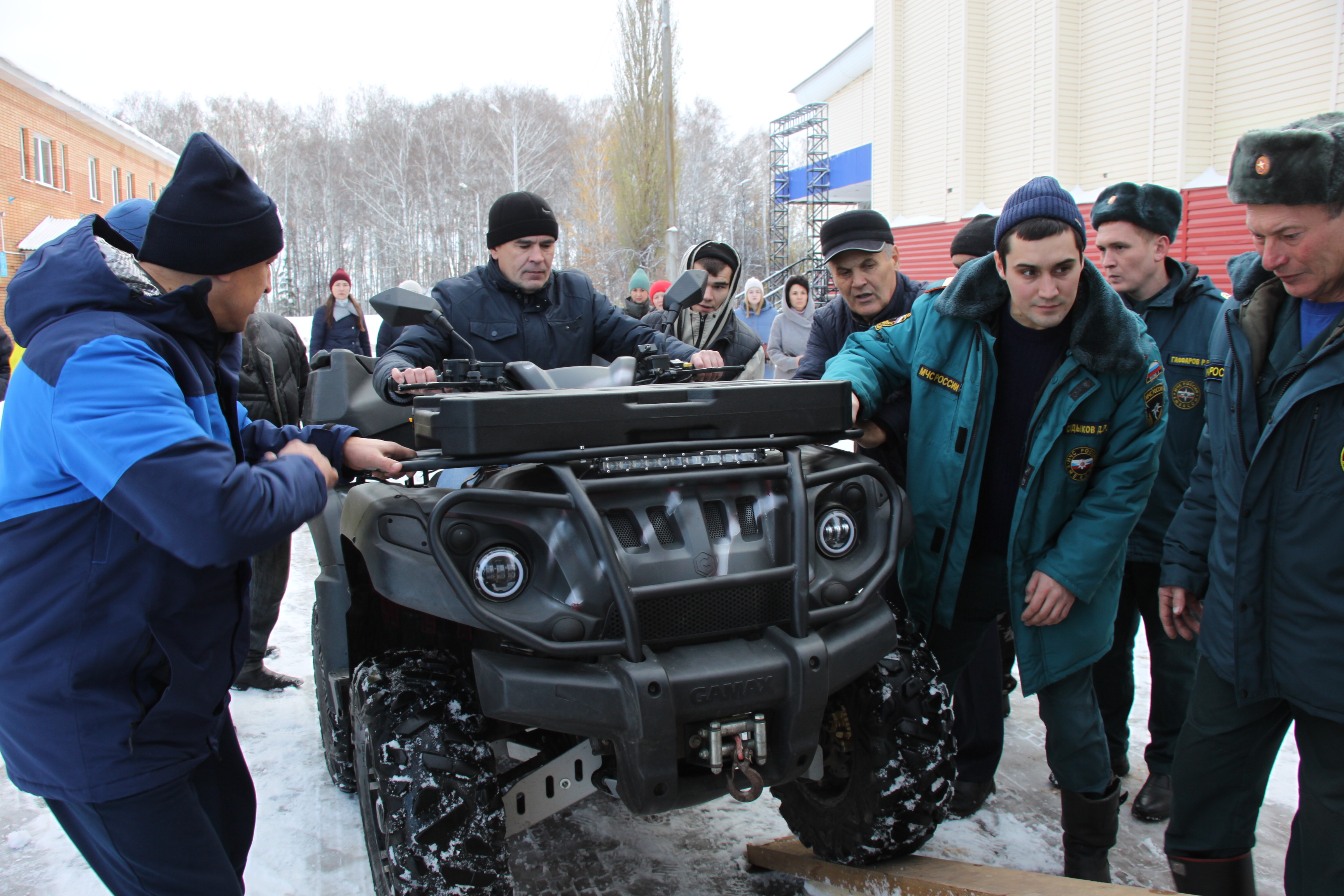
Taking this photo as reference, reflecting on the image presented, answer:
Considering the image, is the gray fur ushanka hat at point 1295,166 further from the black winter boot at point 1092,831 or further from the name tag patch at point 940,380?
the black winter boot at point 1092,831

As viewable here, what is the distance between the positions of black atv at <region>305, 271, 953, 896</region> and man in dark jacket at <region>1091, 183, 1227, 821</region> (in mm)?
1317

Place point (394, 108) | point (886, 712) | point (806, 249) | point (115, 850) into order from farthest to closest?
1. point (394, 108)
2. point (806, 249)
3. point (886, 712)
4. point (115, 850)

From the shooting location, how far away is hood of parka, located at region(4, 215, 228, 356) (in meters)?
1.56

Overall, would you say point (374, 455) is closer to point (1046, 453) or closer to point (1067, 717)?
point (1046, 453)

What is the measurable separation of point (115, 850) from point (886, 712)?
163cm

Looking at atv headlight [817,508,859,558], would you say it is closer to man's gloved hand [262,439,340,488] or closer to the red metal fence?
man's gloved hand [262,439,340,488]

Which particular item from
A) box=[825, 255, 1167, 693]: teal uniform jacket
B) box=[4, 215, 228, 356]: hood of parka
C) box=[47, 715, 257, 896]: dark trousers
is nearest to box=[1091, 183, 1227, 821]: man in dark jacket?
box=[825, 255, 1167, 693]: teal uniform jacket

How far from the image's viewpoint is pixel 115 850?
168 cm

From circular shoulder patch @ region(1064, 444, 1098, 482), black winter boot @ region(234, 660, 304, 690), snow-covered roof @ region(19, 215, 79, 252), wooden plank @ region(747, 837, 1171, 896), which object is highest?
snow-covered roof @ region(19, 215, 79, 252)

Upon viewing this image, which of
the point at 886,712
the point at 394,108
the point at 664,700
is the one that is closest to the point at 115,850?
the point at 664,700

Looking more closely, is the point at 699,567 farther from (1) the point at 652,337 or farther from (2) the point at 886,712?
(1) the point at 652,337

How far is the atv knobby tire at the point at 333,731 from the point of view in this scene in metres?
2.92

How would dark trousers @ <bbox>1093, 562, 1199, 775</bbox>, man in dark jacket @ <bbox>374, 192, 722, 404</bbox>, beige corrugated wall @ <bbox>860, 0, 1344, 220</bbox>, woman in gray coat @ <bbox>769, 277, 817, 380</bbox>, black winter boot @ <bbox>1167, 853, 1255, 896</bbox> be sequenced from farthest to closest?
1. beige corrugated wall @ <bbox>860, 0, 1344, 220</bbox>
2. woman in gray coat @ <bbox>769, 277, 817, 380</bbox>
3. man in dark jacket @ <bbox>374, 192, 722, 404</bbox>
4. dark trousers @ <bbox>1093, 562, 1199, 775</bbox>
5. black winter boot @ <bbox>1167, 853, 1255, 896</bbox>

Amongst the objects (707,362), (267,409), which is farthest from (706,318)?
(267,409)
